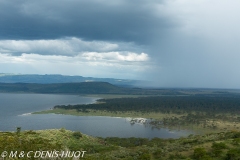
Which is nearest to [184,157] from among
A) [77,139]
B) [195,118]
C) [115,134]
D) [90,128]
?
[77,139]

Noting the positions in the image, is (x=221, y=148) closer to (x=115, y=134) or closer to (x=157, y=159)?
(x=157, y=159)

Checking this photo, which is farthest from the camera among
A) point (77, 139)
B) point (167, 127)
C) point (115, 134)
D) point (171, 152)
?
point (167, 127)

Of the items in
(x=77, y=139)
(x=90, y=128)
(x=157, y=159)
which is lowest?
(x=90, y=128)

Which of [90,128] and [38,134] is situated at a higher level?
[38,134]

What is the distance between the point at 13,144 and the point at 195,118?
179 meters

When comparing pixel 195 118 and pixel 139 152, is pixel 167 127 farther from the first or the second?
pixel 139 152

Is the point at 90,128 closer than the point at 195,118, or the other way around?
the point at 90,128

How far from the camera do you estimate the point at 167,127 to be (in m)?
162

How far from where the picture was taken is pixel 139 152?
127ft

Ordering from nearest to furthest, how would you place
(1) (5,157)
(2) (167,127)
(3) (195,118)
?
(1) (5,157) < (2) (167,127) < (3) (195,118)

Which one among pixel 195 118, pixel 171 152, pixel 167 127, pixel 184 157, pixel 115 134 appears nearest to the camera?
pixel 184 157

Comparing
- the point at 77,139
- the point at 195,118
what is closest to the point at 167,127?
the point at 195,118

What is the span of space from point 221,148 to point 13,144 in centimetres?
3095

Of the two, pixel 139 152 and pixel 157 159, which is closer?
pixel 157 159
